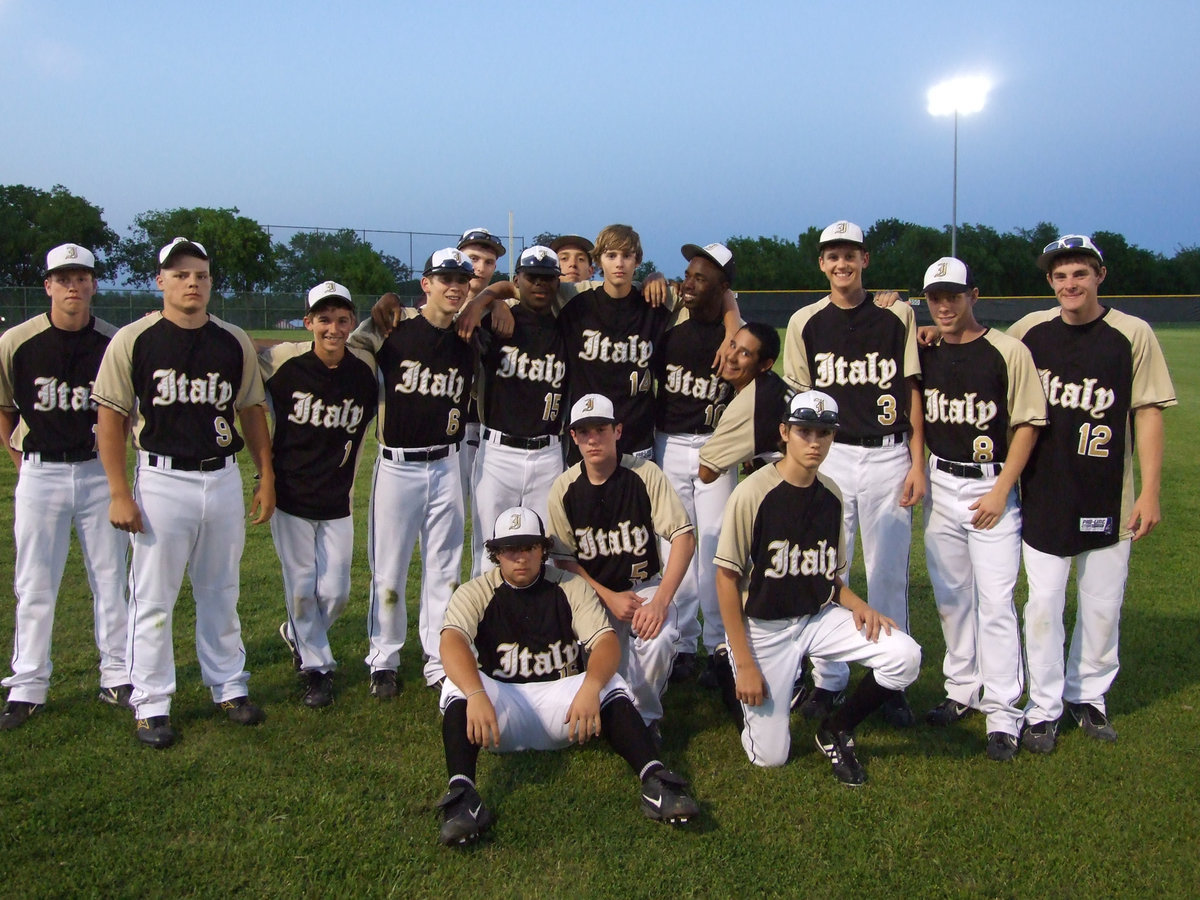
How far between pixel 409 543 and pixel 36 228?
179 feet

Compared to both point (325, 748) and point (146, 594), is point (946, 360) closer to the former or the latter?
point (325, 748)

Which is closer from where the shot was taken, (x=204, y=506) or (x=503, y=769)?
(x=503, y=769)

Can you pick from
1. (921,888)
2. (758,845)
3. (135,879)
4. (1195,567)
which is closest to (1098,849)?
(921,888)

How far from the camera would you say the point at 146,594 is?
440 cm

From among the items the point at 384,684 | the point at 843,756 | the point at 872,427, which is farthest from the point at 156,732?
the point at 872,427

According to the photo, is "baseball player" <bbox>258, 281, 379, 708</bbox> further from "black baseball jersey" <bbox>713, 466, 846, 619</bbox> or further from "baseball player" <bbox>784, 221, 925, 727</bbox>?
"baseball player" <bbox>784, 221, 925, 727</bbox>

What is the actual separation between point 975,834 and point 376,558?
3109 mm

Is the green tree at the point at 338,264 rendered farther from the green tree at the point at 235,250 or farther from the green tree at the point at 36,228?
the green tree at the point at 36,228

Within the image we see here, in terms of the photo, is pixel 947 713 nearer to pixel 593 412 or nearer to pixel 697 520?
pixel 697 520

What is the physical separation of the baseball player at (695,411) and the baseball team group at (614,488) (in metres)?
0.02

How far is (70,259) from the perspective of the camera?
15.2ft

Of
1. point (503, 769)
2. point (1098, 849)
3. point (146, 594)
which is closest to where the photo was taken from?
point (1098, 849)

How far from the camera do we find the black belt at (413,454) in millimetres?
4961

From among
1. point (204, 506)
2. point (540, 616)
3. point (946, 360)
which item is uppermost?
point (946, 360)
